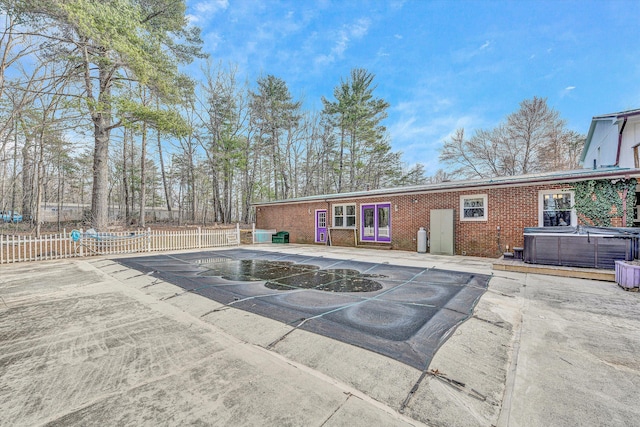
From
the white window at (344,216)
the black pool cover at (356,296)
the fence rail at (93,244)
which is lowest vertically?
the black pool cover at (356,296)

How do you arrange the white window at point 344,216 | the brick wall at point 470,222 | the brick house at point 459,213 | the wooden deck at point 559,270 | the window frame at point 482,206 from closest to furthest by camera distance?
the wooden deck at point 559,270, the brick house at point 459,213, the brick wall at point 470,222, the window frame at point 482,206, the white window at point 344,216

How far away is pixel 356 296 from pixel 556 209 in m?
7.75

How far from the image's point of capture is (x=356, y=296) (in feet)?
14.3

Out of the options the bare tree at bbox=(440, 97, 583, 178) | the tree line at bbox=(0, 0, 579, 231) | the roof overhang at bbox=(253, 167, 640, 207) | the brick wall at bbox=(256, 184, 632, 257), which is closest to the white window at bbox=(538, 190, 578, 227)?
the brick wall at bbox=(256, 184, 632, 257)

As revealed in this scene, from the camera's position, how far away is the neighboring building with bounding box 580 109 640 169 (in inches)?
343

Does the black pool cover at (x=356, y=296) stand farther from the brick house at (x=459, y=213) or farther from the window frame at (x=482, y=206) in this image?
the window frame at (x=482, y=206)

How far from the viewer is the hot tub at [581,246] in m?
5.66

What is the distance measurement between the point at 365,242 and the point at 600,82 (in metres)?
20.2

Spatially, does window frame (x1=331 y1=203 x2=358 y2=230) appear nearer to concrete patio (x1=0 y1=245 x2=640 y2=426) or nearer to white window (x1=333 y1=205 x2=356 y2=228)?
white window (x1=333 y1=205 x2=356 y2=228)

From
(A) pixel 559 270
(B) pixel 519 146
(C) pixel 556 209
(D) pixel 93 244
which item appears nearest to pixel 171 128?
(D) pixel 93 244

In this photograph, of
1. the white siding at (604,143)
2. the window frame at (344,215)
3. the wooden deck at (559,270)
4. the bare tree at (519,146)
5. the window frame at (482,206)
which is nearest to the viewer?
the wooden deck at (559,270)

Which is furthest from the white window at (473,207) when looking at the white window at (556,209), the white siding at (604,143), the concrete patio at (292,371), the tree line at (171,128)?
the tree line at (171,128)

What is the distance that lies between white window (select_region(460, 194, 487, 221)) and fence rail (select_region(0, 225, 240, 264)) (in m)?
Answer: 11.3

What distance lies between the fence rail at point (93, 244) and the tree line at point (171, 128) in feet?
7.63
